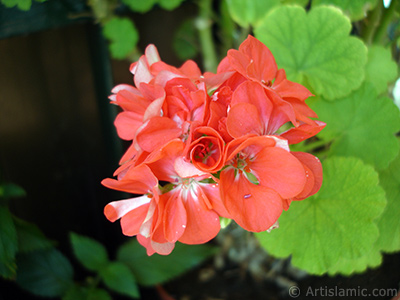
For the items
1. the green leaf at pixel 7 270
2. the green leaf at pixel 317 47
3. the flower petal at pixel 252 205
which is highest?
the green leaf at pixel 317 47

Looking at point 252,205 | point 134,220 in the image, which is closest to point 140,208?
point 134,220

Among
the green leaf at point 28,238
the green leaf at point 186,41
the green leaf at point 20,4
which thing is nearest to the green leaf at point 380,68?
the green leaf at point 186,41

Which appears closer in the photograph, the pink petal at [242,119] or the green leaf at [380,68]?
the pink petal at [242,119]

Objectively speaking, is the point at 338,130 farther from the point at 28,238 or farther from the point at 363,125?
the point at 28,238

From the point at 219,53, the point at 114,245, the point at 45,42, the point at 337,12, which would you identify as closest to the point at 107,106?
the point at 45,42

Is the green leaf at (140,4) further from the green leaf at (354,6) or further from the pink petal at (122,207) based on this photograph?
the pink petal at (122,207)

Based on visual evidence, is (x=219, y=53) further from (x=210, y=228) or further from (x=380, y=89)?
(x=210, y=228)
